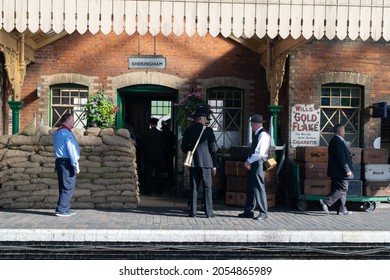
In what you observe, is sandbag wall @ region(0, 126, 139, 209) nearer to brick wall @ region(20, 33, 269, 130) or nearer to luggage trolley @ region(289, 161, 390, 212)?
brick wall @ region(20, 33, 269, 130)

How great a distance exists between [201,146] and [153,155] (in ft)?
10.4

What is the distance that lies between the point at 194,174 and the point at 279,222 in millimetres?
1643

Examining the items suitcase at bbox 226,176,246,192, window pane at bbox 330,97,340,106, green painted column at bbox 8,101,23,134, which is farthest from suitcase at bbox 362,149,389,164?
green painted column at bbox 8,101,23,134

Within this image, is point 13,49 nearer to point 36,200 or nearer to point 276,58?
point 36,200

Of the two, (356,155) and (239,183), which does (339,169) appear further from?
(239,183)

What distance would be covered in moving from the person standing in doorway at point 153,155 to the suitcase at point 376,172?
175 inches

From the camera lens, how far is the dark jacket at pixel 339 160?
390 inches

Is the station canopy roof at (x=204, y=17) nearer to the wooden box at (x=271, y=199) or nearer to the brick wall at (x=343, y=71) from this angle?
the brick wall at (x=343, y=71)

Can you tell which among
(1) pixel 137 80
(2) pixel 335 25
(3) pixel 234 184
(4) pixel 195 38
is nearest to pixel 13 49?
(1) pixel 137 80

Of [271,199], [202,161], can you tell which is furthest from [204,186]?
[271,199]

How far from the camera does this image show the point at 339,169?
9.97 m

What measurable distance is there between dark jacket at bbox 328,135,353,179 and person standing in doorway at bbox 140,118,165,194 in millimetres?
4022

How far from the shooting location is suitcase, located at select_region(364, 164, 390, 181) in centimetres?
1067

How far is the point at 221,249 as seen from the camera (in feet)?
24.3
